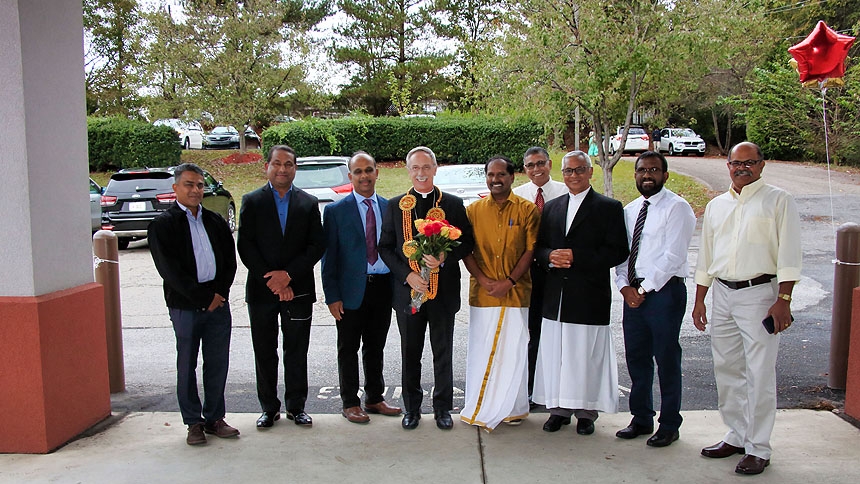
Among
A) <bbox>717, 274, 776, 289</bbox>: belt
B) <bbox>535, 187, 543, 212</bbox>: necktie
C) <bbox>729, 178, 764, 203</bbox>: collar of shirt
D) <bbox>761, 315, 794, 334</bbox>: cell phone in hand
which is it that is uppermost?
<bbox>729, 178, 764, 203</bbox>: collar of shirt

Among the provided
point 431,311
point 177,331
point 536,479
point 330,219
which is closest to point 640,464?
point 536,479

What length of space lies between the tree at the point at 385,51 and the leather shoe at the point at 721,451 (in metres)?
29.1

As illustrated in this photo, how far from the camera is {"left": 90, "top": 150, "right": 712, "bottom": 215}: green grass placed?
20969 mm

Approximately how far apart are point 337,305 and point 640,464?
244 centimetres

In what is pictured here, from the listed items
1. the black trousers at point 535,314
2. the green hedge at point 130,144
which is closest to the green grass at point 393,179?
the green hedge at point 130,144

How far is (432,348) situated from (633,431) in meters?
1.58

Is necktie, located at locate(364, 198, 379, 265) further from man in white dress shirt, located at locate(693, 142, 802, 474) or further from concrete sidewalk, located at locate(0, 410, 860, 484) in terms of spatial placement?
man in white dress shirt, located at locate(693, 142, 802, 474)

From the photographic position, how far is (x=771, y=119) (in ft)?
90.8

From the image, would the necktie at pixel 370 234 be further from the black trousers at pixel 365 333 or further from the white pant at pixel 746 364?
the white pant at pixel 746 364

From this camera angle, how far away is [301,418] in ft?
18.2

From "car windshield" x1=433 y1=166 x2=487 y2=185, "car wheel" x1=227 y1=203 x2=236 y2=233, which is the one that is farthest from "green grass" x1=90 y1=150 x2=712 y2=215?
"car windshield" x1=433 y1=166 x2=487 y2=185

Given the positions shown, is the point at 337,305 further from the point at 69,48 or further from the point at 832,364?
the point at 832,364

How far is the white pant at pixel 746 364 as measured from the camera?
4.64 m

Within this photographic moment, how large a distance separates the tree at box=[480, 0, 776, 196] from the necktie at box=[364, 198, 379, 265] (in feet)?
33.8
